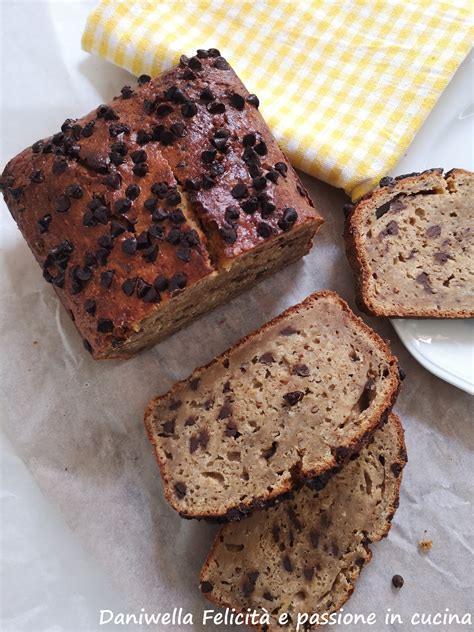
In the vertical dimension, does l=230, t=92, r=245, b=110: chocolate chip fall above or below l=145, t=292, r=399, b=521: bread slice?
above

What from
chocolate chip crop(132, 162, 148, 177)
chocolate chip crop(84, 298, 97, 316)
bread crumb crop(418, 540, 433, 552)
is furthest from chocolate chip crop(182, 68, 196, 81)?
bread crumb crop(418, 540, 433, 552)

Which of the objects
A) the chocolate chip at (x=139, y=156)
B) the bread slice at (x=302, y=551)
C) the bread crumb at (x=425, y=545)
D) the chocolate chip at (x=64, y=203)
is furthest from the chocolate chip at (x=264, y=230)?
the bread crumb at (x=425, y=545)

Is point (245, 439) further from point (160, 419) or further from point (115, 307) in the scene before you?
point (115, 307)

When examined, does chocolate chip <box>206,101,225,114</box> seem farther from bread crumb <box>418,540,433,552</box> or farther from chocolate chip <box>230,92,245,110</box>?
bread crumb <box>418,540,433,552</box>

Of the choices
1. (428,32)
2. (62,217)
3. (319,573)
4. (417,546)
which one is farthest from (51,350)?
(428,32)

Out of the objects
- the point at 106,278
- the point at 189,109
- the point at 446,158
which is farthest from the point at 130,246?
the point at 446,158

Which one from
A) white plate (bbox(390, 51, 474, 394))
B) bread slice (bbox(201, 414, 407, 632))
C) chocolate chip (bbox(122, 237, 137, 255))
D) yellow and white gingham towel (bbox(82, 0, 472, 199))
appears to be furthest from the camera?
yellow and white gingham towel (bbox(82, 0, 472, 199))
